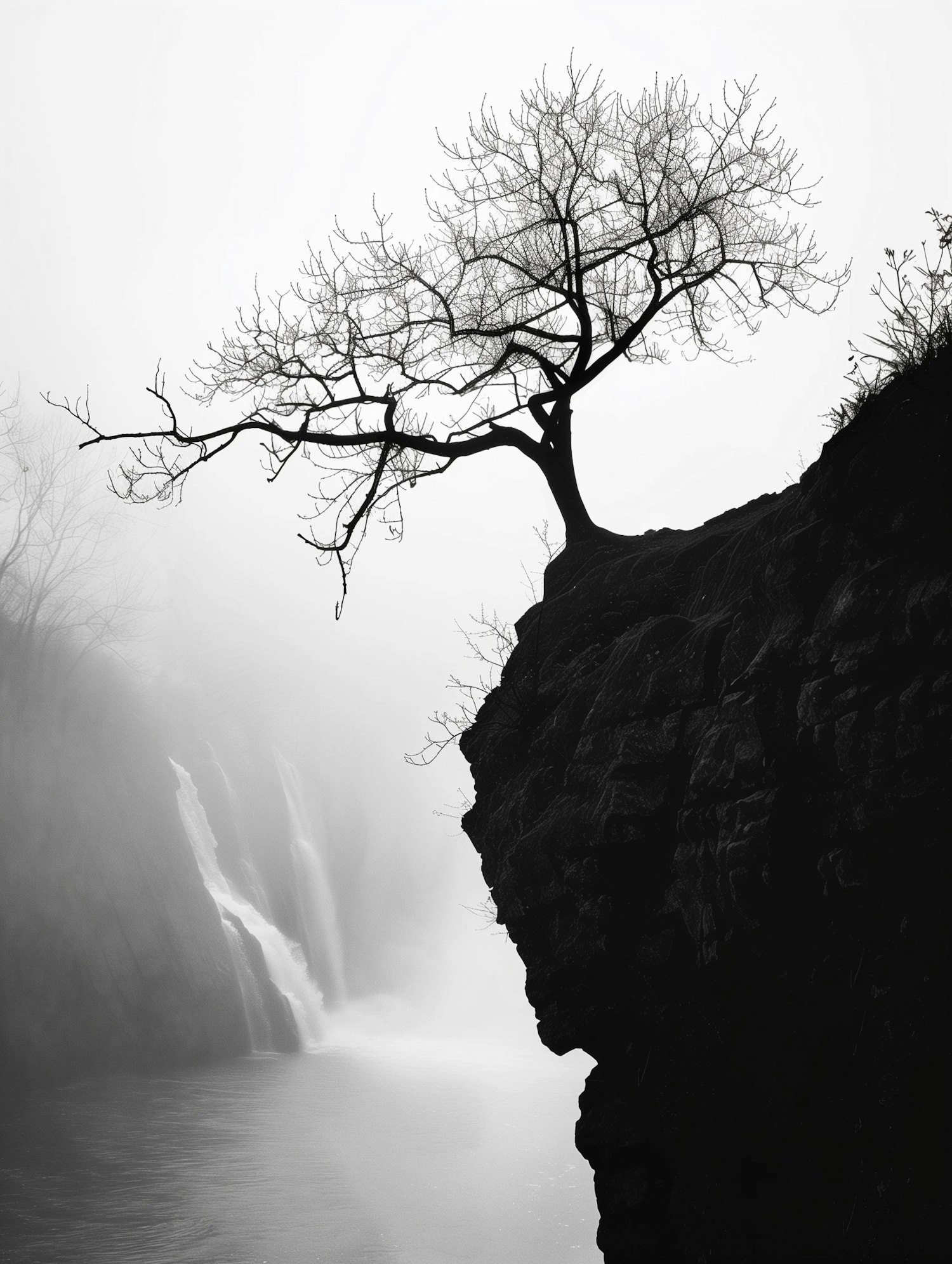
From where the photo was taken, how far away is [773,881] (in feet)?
18.2

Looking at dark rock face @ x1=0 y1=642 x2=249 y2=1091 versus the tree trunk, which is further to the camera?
dark rock face @ x1=0 y1=642 x2=249 y2=1091

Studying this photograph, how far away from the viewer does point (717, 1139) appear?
6219mm

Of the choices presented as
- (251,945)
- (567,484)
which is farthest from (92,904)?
(567,484)

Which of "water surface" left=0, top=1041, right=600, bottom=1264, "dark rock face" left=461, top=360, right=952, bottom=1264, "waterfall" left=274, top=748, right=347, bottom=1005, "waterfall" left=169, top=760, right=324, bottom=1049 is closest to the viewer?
"dark rock face" left=461, top=360, right=952, bottom=1264

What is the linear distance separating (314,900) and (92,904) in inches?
403

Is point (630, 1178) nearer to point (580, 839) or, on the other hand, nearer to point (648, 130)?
point (580, 839)

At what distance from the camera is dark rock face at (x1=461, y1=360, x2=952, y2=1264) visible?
495 cm

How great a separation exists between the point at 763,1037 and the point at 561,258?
7.53 metres

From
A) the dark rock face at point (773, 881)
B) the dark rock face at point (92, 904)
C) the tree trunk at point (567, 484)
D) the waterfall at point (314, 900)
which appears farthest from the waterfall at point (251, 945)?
the dark rock face at point (773, 881)

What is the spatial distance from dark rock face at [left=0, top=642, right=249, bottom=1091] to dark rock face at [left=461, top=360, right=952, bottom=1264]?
19894mm

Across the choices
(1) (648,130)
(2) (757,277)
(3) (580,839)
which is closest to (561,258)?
Result: (1) (648,130)

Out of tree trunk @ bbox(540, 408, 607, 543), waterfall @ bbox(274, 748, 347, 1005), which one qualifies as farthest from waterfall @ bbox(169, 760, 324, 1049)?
tree trunk @ bbox(540, 408, 607, 543)

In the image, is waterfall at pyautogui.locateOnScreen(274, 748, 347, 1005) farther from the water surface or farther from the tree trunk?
the tree trunk

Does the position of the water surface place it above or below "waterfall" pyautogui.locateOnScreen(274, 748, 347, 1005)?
below
